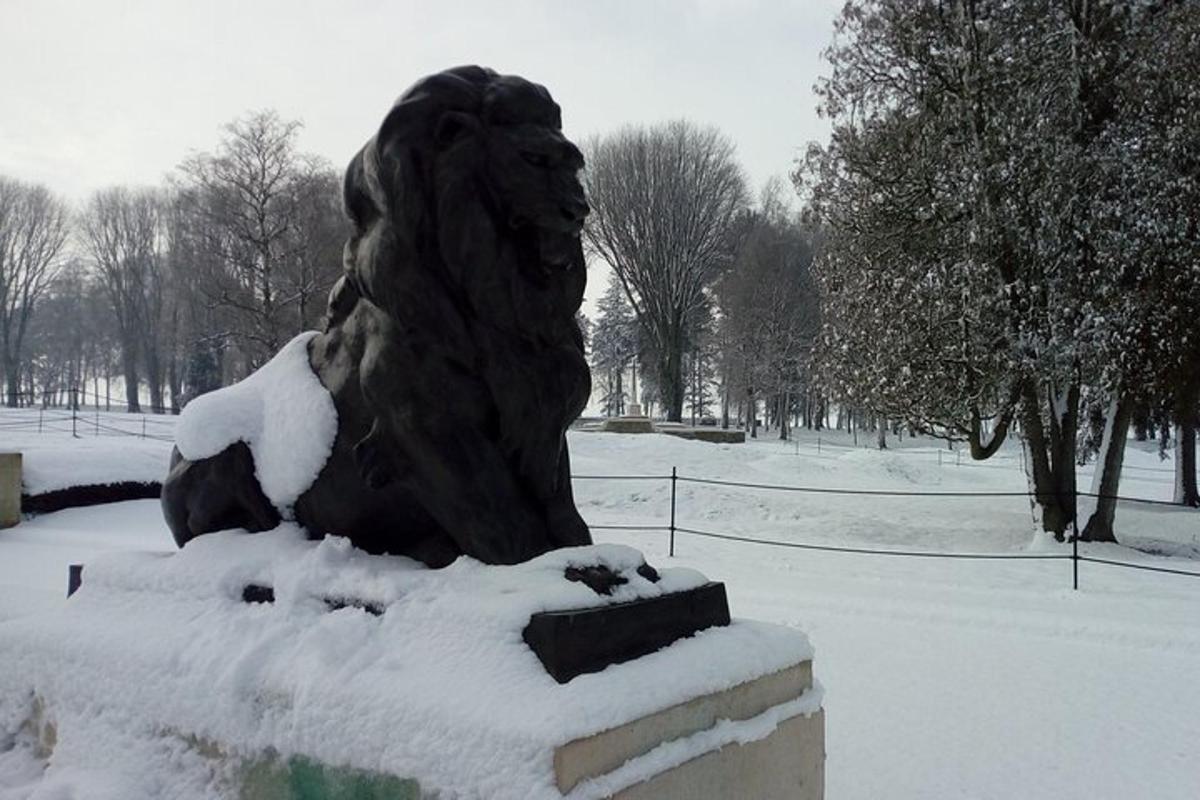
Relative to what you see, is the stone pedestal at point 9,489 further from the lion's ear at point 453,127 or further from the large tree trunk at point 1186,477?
the large tree trunk at point 1186,477

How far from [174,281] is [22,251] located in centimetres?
989

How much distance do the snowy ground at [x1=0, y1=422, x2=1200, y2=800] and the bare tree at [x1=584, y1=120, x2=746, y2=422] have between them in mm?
21947

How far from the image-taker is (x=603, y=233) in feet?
121

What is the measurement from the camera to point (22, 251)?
4588 centimetres

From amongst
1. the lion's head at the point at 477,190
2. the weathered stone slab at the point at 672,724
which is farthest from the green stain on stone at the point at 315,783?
the lion's head at the point at 477,190

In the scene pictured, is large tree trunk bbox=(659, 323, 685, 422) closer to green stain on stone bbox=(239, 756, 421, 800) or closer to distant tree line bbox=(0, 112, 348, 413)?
distant tree line bbox=(0, 112, 348, 413)

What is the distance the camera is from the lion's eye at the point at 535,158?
106 inches

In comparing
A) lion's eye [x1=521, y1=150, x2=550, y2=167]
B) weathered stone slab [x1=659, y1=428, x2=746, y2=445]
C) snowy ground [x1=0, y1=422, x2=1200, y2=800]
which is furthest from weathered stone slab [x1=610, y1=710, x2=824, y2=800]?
weathered stone slab [x1=659, y1=428, x2=746, y2=445]

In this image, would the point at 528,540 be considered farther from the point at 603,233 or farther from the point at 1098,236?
the point at 603,233

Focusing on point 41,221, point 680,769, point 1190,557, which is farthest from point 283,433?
point 41,221

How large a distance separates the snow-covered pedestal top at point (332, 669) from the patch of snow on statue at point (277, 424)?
21 cm

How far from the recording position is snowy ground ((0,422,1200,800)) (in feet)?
14.6

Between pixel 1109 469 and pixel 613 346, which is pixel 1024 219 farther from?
pixel 613 346

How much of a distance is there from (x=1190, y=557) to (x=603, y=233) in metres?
27.6
